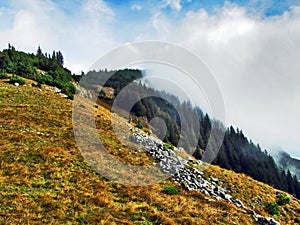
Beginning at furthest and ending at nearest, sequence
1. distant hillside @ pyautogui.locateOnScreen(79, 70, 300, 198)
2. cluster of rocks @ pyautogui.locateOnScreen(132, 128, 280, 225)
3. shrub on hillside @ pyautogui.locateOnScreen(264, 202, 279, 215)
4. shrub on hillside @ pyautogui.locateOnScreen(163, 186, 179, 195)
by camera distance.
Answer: distant hillside @ pyautogui.locateOnScreen(79, 70, 300, 198), shrub on hillside @ pyautogui.locateOnScreen(264, 202, 279, 215), cluster of rocks @ pyautogui.locateOnScreen(132, 128, 280, 225), shrub on hillside @ pyautogui.locateOnScreen(163, 186, 179, 195)

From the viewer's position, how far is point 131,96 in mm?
149875

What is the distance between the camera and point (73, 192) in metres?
18.2

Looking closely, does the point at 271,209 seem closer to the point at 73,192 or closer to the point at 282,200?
the point at 282,200

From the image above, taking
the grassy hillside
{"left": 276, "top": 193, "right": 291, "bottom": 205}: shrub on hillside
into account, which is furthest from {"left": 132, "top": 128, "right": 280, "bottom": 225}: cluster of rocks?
{"left": 276, "top": 193, "right": 291, "bottom": 205}: shrub on hillside

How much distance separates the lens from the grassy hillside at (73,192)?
15281mm

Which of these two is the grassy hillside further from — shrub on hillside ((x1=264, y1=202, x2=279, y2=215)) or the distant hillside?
the distant hillside

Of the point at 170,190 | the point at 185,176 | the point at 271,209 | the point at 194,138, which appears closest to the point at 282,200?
the point at 271,209

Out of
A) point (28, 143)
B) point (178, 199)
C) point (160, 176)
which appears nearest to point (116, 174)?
point (160, 176)

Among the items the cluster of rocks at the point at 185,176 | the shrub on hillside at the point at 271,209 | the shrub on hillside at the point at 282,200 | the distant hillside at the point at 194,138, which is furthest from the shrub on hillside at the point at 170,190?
the distant hillside at the point at 194,138

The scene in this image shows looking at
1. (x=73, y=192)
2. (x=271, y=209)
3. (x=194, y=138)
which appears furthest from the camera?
(x=194, y=138)

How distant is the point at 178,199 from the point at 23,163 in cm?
1348

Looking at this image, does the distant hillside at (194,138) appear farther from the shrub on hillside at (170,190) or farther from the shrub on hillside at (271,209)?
the shrub on hillside at (170,190)

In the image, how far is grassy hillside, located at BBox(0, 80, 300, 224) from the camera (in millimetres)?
15281

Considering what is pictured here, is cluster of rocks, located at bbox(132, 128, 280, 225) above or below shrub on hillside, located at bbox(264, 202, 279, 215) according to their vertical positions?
above
